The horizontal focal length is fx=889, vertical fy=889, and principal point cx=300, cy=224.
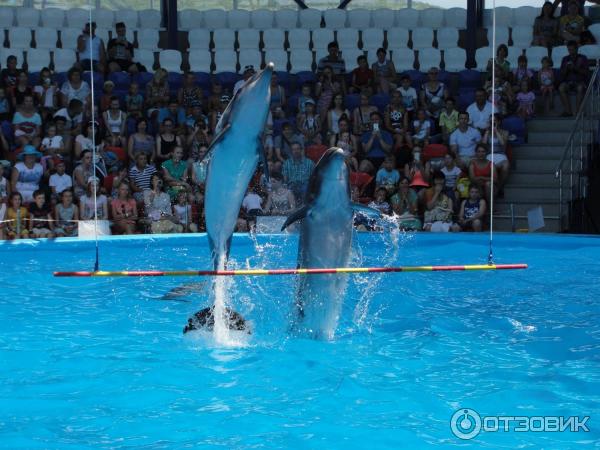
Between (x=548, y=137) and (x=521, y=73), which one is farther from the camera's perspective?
(x=521, y=73)

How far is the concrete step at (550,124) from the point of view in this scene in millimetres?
13281

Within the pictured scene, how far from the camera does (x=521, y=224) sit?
11898 mm

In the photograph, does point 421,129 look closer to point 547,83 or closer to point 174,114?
point 547,83

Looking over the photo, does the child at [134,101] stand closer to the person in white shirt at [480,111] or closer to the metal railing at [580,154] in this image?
the person in white shirt at [480,111]

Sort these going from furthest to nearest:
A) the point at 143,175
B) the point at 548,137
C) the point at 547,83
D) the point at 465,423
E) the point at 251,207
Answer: the point at 547,83, the point at 548,137, the point at 143,175, the point at 251,207, the point at 465,423

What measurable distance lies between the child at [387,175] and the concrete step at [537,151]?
218 centimetres

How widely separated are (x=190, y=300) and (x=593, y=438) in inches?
162

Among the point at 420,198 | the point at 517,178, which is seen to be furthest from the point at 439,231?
the point at 517,178

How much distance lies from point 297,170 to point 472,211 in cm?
236

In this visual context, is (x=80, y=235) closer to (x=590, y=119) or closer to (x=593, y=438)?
(x=590, y=119)

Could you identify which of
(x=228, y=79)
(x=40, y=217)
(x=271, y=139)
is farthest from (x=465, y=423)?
(x=228, y=79)

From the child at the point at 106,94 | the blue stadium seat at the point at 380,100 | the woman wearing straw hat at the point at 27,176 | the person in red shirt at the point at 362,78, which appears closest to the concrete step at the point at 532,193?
the blue stadium seat at the point at 380,100

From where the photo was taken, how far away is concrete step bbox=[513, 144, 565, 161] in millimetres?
13000

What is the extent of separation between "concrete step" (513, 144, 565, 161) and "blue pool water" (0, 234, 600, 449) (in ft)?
14.2
